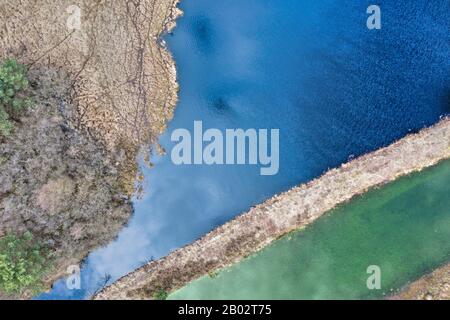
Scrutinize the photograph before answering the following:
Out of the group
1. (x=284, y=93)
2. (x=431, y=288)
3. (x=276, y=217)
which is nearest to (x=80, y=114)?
(x=284, y=93)

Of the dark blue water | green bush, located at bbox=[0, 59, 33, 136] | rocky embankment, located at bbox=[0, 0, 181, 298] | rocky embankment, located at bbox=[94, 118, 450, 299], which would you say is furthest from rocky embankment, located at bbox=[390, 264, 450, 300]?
green bush, located at bbox=[0, 59, 33, 136]

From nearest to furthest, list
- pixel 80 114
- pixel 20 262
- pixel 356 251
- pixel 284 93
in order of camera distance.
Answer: pixel 20 262 → pixel 80 114 → pixel 356 251 → pixel 284 93

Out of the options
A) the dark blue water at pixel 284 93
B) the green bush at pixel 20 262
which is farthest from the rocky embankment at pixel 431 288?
the green bush at pixel 20 262

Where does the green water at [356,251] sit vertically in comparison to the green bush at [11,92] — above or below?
below

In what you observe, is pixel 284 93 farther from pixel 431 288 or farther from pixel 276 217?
pixel 431 288

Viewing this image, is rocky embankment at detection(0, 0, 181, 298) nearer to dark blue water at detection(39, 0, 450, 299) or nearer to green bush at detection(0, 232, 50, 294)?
green bush at detection(0, 232, 50, 294)

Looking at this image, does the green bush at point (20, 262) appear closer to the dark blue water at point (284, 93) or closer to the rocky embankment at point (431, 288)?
the dark blue water at point (284, 93)
